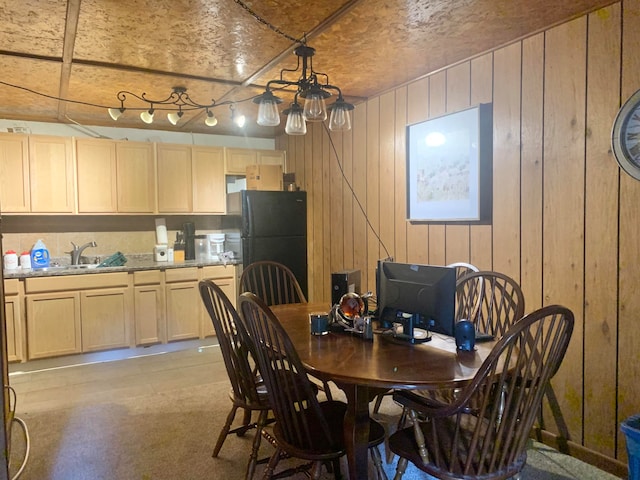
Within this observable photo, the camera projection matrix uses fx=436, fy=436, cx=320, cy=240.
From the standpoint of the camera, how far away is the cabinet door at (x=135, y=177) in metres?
4.34

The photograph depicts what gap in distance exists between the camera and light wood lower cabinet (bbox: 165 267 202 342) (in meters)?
4.31

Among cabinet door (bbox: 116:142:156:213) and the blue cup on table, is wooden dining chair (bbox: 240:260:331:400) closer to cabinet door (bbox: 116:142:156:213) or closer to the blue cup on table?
the blue cup on table

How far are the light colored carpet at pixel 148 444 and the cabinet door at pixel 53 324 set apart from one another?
3.15 ft

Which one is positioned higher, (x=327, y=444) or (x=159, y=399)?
(x=327, y=444)

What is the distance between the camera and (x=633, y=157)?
1.99m

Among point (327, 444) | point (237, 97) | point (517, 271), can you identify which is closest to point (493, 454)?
point (327, 444)

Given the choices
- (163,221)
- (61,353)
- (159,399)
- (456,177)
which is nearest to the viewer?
(456,177)

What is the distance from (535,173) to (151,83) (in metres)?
2.69

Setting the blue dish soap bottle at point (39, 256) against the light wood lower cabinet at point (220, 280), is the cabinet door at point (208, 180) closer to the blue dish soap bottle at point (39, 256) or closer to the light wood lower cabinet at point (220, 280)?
the light wood lower cabinet at point (220, 280)

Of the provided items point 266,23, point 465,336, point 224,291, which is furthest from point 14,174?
point 465,336

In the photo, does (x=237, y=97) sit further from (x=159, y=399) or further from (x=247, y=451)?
(x=247, y=451)

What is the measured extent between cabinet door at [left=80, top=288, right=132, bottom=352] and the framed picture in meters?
2.76

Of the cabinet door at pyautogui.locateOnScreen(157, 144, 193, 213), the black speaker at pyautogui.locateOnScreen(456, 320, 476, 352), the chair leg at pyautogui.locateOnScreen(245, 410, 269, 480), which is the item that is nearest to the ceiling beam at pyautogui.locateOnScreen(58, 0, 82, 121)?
the cabinet door at pyautogui.locateOnScreen(157, 144, 193, 213)

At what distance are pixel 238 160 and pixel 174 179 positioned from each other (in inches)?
29.4
